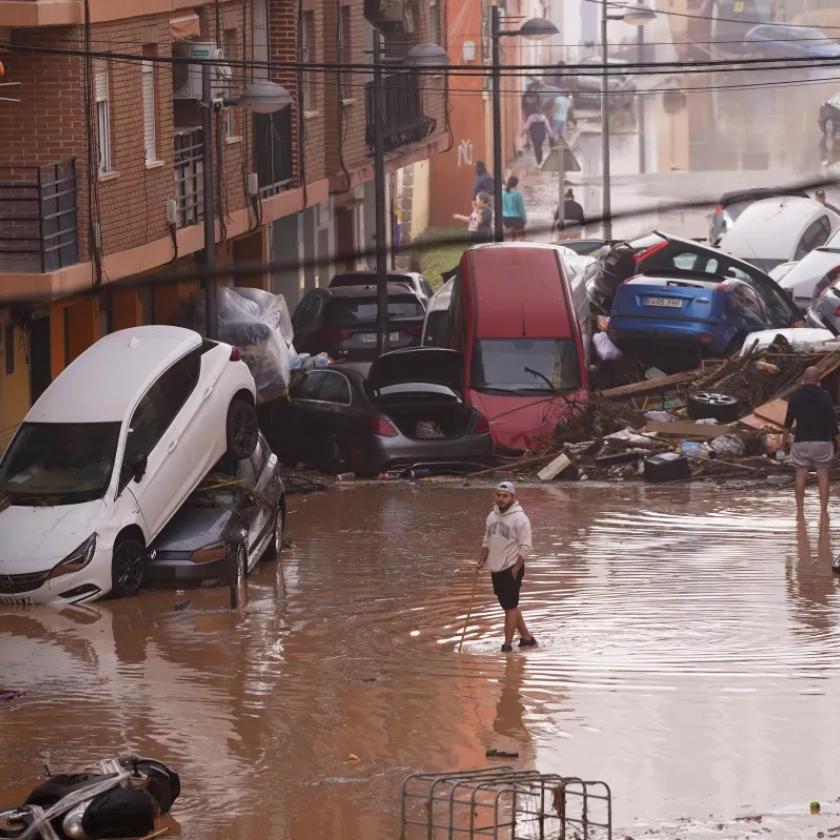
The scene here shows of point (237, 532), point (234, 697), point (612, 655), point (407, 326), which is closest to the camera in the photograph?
point (234, 697)

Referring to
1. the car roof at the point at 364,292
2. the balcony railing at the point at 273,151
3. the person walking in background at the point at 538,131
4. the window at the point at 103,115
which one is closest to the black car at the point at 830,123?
the person walking in background at the point at 538,131

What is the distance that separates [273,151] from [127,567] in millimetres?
16466

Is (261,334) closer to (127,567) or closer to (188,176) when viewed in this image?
(188,176)

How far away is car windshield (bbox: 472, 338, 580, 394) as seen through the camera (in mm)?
25141

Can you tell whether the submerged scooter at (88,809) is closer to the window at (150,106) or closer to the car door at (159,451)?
the car door at (159,451)

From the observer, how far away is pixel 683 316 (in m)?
28.1

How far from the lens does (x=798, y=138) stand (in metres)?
70.4

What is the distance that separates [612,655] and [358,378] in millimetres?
9926

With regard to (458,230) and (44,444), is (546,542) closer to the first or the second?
(44,444)

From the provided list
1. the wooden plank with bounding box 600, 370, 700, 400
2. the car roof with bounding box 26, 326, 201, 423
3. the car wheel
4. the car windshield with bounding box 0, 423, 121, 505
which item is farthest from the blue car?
the car windshield with bounding box 0, 423, 121, 505

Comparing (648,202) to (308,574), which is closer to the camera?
(308,574)

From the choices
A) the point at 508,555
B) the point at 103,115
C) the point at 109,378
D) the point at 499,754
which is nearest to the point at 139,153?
the point at 103,115

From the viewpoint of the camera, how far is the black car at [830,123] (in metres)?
62.3

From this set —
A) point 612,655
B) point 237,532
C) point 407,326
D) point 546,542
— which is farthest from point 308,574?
point 407,326
